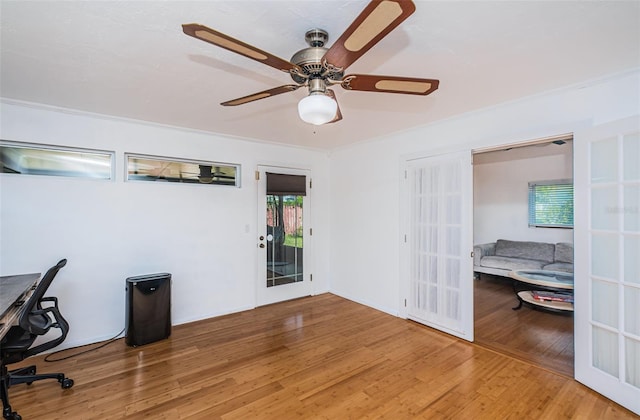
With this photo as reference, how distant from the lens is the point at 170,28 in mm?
1667

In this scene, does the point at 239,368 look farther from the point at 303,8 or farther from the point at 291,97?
the point at 303,8

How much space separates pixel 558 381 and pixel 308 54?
10.7 ft

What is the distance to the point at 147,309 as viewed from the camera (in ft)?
10.4

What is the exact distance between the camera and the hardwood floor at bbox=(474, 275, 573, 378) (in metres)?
2.84

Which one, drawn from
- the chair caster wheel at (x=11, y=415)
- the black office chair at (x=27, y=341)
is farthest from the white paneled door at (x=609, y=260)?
the chair caster wheel at (x=11, y=415)

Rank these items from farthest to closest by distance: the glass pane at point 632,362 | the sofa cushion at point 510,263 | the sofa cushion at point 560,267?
1. the sofa cushion at point 510,263
2. the sofa cushion at point 560,267
3. the glass pane at point 632,362

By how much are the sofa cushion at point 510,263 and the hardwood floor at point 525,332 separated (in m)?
0.62

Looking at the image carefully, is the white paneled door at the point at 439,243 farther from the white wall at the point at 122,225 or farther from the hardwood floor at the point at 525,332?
the white wall at the point at 122,225

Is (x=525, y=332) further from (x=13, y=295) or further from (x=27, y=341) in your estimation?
(x=13, y=295)

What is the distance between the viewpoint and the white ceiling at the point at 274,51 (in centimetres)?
152

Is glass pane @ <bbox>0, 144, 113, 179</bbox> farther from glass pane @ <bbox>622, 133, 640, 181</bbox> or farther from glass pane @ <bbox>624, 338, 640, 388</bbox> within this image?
glass pane @ <bbox>624, 338, 640, 388</bbox>

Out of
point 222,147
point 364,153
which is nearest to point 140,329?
point 222,147

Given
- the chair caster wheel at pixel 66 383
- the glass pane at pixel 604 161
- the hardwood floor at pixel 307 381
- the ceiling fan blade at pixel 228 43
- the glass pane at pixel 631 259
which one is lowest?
the hardwood floor at pixel 307 381

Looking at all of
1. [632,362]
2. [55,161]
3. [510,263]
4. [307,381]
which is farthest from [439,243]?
[55,161]
